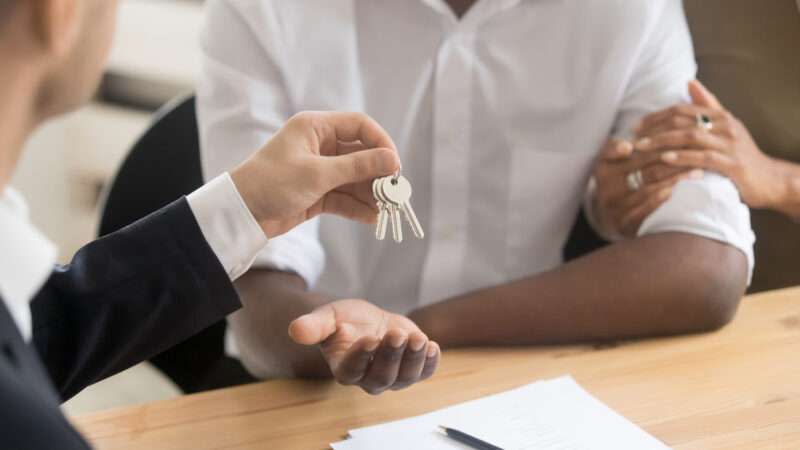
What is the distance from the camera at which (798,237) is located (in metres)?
1.28

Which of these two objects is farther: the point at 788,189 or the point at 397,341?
the point at 788,189

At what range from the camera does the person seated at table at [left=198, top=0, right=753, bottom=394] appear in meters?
1.05

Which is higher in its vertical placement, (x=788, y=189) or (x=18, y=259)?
(x=18, y=259)

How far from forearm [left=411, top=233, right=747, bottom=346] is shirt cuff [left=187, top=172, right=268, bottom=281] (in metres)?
0.26

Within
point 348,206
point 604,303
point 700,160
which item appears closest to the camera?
point 348,206

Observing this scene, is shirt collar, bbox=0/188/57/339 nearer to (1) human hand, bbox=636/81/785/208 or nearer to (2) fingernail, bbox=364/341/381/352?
(2) fingernail, bbox=364/341/381/352

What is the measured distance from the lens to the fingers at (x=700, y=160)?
1.13 meters

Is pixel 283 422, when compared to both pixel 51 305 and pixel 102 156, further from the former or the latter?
pixel 102 156

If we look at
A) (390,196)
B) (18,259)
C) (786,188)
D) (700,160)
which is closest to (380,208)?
(390,196)

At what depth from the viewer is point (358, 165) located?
84 centimetres

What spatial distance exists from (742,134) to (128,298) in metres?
0.75

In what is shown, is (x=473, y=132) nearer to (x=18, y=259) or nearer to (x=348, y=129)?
(x=348, y=129)

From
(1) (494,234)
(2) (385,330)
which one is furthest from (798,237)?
(2) (385,330)

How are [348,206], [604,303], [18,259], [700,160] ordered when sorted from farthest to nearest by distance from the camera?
[700,160]
[604,303]
[348,206]
[18,259]
